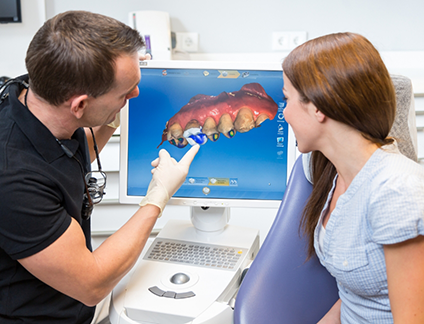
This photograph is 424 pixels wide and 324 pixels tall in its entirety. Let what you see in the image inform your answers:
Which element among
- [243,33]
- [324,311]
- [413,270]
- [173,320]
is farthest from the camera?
[243,33]

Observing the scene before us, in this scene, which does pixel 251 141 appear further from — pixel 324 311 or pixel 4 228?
pixel 4 228

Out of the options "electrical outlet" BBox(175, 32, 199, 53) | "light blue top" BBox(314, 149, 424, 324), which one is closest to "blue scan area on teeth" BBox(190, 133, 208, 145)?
"light blue top" BBox(314, 149, 424, 324)

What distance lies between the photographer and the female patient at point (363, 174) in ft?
2.36

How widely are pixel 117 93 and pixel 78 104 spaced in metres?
0.10

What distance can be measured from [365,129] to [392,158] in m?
0.08

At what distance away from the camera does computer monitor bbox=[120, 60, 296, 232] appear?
1.10 m

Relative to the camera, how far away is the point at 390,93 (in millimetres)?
807

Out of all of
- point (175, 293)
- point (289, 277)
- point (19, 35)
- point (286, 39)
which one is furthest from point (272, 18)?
point (175, 293)

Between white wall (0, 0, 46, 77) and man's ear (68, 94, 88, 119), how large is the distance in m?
1.45

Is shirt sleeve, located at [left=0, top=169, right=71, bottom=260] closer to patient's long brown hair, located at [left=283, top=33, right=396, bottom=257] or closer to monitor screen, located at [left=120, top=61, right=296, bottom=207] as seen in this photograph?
monitor screen, located at [left=120, top=61, right=296, bottom=207]

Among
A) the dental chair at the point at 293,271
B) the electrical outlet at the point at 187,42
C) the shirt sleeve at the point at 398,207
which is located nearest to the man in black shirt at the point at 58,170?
the dental chair at the point at 293,271

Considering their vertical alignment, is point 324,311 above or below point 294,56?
below

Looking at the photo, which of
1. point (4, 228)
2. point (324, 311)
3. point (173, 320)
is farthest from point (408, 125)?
point (4, 228)

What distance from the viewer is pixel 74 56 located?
2.71 ft
